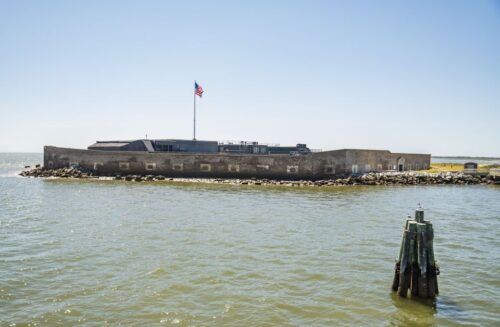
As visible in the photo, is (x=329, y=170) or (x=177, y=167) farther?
(x=177, y=167)

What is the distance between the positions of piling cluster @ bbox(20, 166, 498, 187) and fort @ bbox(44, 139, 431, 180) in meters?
0.98

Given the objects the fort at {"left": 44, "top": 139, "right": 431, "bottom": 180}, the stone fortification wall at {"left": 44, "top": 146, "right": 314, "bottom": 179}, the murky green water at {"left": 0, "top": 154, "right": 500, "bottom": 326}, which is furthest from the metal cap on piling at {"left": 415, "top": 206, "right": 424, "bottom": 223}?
the stone fortification wall at {"left": 44, "top": 146, "right": 314, "bottom": 179}

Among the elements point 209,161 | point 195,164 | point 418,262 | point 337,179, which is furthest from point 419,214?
point 195,164

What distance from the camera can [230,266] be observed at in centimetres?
1166

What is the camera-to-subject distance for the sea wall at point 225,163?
1606 inches

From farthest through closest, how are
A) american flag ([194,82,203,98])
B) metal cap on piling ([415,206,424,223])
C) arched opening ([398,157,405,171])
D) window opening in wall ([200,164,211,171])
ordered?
1. arched opening ([398,157,405,171])
2. american flag ([194,82,203,98])
3. window opening in wall ([200,164,211,171])
4. metal cap on piling ([415,206,424,223])

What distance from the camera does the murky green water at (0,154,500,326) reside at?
340 inches

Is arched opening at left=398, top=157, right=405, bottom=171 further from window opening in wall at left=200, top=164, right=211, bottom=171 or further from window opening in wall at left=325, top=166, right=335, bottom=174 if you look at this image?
window opening in wall at left=200, top=164, right=211, bottom=171

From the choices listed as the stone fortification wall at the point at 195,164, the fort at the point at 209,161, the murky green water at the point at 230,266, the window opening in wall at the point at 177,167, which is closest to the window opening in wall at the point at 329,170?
the fort at the point at 209,161

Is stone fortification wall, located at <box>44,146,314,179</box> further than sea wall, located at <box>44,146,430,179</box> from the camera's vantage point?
Yes

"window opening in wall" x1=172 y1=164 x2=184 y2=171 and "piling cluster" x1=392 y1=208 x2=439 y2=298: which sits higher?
"window opening in wall" x1=172 y1=164 x2=184 y2=171

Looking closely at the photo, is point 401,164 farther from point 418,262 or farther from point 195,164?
point 418,262

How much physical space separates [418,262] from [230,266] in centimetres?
503

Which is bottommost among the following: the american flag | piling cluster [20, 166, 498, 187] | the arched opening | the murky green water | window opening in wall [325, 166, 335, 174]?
the murky green water
